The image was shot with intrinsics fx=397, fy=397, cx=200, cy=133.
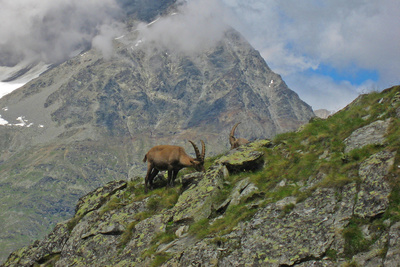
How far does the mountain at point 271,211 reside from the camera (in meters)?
13.7

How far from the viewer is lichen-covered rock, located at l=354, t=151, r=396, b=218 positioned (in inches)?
→ 540

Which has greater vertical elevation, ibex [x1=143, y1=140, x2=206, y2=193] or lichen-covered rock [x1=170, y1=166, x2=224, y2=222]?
ibex [x1=143, y1=140, x2=206, y2=193]

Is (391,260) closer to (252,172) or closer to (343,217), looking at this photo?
(343,217)

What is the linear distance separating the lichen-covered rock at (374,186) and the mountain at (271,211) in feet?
0.13

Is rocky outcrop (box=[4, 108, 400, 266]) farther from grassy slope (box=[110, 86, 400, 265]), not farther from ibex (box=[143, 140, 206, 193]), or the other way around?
ibex (box=[143, 140, 206, 193])

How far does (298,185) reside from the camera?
59.9ft

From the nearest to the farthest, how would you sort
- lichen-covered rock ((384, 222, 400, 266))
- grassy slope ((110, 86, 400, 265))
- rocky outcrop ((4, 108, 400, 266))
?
lichen-covered rock ((384, 222, 400, 266))
rocky outcrop ((4, 108, 400, 266))
grassy slope ((110, 86, 400, 265))

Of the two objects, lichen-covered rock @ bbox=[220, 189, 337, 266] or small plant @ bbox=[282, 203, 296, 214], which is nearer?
Answer: lichen-covered rock @ bbox=[220, 189, 337, 266]

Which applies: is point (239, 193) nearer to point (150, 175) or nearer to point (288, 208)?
point (288, 208)

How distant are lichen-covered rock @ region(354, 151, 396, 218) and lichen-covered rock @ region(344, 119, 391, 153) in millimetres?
2565

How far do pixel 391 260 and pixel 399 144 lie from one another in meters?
5.65

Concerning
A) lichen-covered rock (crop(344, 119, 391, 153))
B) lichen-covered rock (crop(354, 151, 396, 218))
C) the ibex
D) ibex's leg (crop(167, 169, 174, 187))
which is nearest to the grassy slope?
lichen-covered rock (crop(354, 151, 396, 218))

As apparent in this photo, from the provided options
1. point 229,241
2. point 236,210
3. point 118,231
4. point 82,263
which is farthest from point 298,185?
point 82,263

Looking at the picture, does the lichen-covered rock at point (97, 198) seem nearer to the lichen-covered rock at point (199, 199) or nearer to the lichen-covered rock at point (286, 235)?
the lichen-covered rock at point (199, 199)
